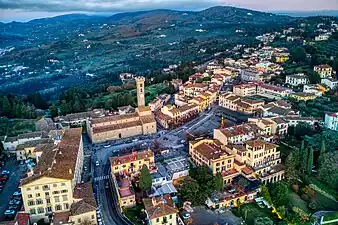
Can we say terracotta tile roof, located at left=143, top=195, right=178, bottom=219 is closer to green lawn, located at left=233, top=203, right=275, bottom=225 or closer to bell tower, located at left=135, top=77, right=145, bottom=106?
green lawn, located at left=233, top=203, right=275, bottom=225

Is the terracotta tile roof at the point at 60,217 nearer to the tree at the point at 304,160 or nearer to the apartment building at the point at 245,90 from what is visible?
the tree at the point at 304,160

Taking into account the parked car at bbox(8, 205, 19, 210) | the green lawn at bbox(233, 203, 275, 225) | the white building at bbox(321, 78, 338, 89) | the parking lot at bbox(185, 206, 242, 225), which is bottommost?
the green lawn at bbox(233, 203, 275, 225)

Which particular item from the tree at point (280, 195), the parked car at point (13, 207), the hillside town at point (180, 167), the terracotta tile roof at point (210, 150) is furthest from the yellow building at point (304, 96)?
the parked car at point (13, 207)

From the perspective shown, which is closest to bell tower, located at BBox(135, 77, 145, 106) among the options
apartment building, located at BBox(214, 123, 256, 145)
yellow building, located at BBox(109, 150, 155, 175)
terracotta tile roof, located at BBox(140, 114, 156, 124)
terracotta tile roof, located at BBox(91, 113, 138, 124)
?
terracotta tile roof, located at BBox(91, 113, 138, 124)

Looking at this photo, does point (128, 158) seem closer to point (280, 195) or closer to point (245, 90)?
point (280, 195)

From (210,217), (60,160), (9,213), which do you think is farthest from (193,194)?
(9,213)
